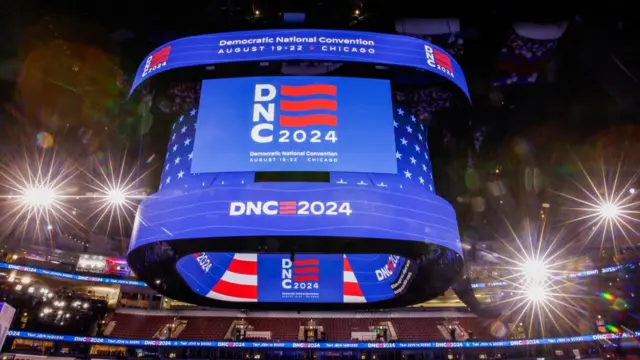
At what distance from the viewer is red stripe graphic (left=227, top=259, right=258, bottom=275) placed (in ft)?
39.9

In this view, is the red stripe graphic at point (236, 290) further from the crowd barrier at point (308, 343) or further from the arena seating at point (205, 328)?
the arena seating at point (205, 328)

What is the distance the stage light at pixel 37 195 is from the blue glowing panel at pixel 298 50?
62.4ft

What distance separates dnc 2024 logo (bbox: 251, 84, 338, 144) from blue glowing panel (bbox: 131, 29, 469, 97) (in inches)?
31.3

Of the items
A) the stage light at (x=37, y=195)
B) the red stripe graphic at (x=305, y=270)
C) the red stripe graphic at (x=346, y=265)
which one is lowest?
the red stripe graphic at (x=305, y=270)

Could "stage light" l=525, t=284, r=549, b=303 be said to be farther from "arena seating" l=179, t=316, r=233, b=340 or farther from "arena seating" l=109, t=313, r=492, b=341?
"arena seating" l=179, t=316, r=233, b=340

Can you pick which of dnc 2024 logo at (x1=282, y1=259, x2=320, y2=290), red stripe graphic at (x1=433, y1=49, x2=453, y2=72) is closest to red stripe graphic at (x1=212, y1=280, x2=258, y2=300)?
dnc 2024 logo at (x1=282, y1=259, x2=320, y2=290)

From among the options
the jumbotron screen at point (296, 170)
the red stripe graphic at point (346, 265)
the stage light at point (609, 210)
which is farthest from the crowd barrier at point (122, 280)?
the jumbotron screen at point (296, 170)

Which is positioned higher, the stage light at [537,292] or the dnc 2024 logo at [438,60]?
the dnc 2024 logo at [438,60]

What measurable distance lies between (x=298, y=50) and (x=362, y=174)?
3545 millimetres

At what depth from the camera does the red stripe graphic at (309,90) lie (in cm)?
1032

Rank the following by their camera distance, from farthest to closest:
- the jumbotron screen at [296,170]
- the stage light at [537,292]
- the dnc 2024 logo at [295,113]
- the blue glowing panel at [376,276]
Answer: the stage light at [537,292] < the blue glowing panel at [376,276] < the dnc 2024 logo at [295,113] < the jumbotron screen at [296,170]

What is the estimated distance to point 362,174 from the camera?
9891mm

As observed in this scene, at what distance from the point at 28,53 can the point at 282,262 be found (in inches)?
398

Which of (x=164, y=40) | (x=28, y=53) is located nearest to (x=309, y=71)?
(x=164, y=40)
